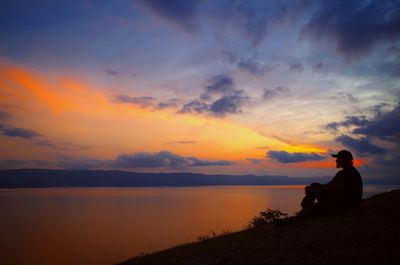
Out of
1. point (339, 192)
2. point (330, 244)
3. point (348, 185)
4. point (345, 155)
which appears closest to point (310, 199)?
point (339, 192)

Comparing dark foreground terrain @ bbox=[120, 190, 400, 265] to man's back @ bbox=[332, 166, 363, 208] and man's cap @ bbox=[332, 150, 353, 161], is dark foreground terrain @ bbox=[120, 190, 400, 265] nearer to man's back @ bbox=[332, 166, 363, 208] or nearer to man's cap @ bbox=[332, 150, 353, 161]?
man's back @ bbox=[332, 166, 363, 208]

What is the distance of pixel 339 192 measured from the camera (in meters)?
10.5

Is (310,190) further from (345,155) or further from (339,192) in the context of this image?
(345,155)

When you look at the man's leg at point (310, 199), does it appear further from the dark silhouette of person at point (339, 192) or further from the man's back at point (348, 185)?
the man's back at point (348, 185)

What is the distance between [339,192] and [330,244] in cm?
323

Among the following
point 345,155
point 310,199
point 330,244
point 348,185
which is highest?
point 345,155

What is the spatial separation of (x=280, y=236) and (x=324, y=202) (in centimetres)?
214

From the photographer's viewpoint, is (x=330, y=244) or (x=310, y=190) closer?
(x=330, y=244)

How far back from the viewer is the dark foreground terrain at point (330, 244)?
22.1ft

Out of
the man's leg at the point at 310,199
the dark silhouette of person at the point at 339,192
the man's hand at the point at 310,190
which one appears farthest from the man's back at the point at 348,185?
the man's hand at the point at 310,190

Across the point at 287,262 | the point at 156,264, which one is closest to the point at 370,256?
the point at 287,262

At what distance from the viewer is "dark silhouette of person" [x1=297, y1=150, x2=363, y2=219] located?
34.2 feet

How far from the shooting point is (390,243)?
721cm

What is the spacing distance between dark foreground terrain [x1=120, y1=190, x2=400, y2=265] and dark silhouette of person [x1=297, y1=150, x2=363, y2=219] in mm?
326
